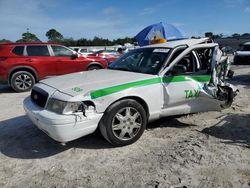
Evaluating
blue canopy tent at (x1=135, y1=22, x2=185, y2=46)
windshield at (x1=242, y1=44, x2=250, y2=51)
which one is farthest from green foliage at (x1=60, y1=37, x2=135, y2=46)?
blue canopy tent at (x1=135, y1=22, x2=185, y2=46)

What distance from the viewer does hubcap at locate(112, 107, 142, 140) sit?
13.4 feet

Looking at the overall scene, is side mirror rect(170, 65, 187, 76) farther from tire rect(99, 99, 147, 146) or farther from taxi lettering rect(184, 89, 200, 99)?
tire rect(99, 99, 147, 146)

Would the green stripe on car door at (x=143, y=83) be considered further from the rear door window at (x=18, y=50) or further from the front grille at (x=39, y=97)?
the rear door window at (x=18, y=50)

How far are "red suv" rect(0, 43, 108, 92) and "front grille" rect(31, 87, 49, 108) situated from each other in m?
4.91

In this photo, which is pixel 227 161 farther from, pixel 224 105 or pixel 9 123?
pixel 9 123

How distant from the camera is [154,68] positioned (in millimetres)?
4664

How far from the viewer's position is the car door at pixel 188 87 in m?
4.60

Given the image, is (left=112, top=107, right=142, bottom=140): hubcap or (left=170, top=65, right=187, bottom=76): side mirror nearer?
(left=112, top=107, right=142, bottom=140): hubcap

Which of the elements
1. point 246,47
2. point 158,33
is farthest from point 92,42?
point 158,33

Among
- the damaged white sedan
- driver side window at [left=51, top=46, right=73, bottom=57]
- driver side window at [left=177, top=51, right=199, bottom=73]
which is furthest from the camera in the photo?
driver side window at [left=51, top=46, right=73, bottom=57]

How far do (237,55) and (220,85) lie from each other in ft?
47.3

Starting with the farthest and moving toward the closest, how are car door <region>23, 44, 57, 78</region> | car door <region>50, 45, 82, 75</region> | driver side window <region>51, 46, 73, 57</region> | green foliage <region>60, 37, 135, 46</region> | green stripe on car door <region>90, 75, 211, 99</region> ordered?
green foliage <region>60, 37, 135, 46</region> → driver side window <region>51, 46, 73, 57</region> → car door <region>50, 45, 82, 75</region> → car door <region>23, 44, 57, 78</region> → green stripe on car door <region>90, 75, 211, 99</region>

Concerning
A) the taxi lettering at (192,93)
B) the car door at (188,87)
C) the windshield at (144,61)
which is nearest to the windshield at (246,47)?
the car door at (188,87)

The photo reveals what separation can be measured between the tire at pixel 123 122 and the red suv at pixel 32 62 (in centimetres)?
602
